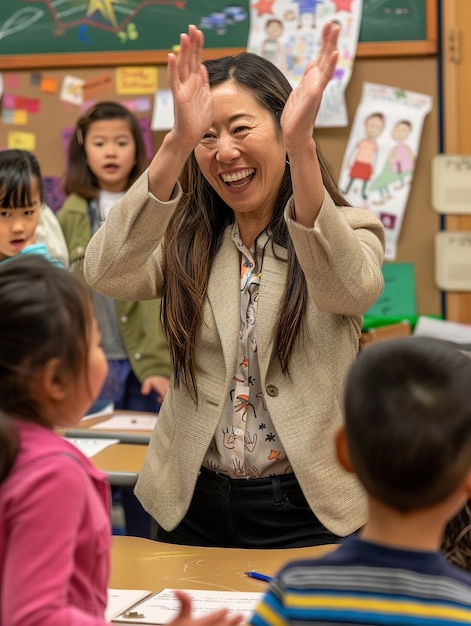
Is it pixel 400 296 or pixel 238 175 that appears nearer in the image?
pixel 238 175

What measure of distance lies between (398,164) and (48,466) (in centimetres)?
314

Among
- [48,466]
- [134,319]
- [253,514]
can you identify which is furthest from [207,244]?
[134,319]

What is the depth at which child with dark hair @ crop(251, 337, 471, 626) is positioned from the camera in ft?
3.23

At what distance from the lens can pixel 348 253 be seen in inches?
67.2

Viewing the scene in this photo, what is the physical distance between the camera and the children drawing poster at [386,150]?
3973 millimetres

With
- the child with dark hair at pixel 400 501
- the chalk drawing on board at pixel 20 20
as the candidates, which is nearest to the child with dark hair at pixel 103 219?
the chalk drawing on board at pixel 20 20

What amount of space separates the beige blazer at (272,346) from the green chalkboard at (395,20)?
2.27m

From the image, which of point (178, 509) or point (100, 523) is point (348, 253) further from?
point (100, 523)

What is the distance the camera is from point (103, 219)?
12.4ft

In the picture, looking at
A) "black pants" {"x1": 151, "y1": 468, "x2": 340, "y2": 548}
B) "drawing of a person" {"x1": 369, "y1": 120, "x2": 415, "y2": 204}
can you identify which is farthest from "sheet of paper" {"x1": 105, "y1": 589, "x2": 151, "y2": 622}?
"drawing of a person" {"x1": 369, "y1": 120, "x2": 415, "y2": 204}

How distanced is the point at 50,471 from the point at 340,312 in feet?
2.70

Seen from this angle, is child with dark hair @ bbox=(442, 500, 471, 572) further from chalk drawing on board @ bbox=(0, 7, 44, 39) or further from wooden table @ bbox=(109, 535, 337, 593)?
chalk drawing on board @ bbox=(0, 7, 44, 39)

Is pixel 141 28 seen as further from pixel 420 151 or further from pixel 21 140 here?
pixel 420 151

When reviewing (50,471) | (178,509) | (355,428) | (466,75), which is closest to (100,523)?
(50,471)
